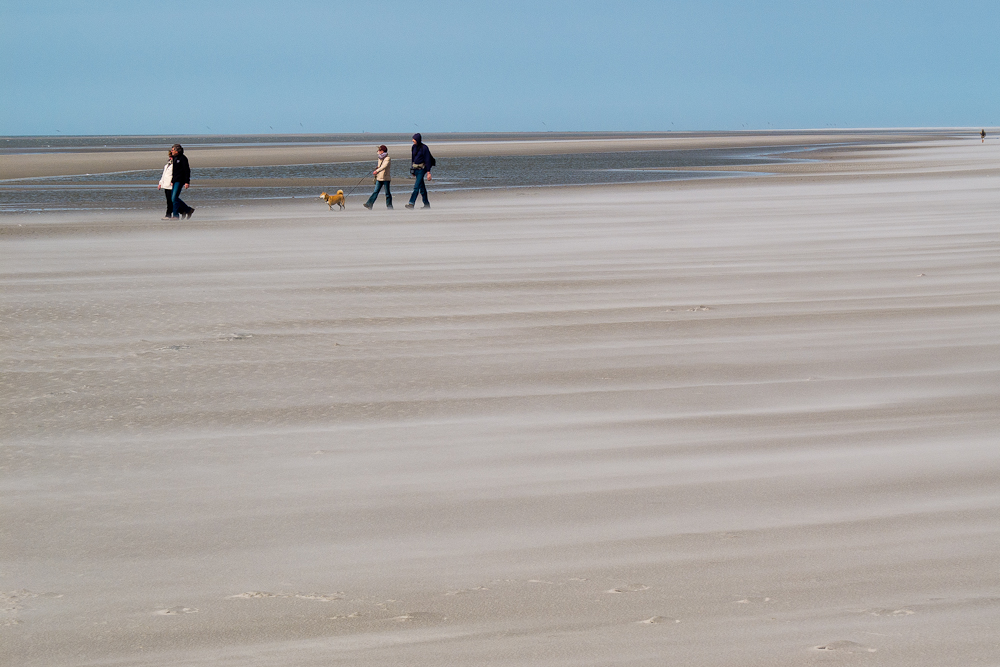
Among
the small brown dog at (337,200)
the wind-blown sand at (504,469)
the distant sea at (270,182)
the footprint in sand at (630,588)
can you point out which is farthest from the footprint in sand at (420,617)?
the distant sea at (270,182)

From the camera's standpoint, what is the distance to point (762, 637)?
Answer: 353 cm

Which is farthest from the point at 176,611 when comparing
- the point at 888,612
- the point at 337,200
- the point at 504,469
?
the point at 337,200

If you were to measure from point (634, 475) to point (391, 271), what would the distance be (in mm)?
8179

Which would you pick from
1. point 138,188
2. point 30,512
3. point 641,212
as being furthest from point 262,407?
point 138,188

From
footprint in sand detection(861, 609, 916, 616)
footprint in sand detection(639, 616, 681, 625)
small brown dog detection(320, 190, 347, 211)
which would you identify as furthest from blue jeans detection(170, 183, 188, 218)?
footprint in sand detection(861, 609, 916, 616)

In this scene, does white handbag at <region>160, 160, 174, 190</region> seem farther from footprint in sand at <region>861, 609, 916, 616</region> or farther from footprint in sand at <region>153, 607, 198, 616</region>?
footprint in sand at <region>861, 609, 916, 616</region>

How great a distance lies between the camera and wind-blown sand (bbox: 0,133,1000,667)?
3.66 m

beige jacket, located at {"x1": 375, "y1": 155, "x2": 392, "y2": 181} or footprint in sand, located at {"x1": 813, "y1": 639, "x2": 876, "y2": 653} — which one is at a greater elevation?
beige jacket, located at {"x1": 375, "y1": 155, "x2": 392, "y2": 181}

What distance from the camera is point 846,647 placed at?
344 cm

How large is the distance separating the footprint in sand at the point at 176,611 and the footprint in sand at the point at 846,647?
191 centimetres

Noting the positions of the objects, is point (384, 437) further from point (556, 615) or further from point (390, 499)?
point (556, 615)

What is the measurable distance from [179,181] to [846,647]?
19.3 meters

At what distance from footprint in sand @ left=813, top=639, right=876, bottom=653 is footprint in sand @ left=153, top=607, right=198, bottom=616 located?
1.91 m

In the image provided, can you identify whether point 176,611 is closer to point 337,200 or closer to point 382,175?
point 337,200
